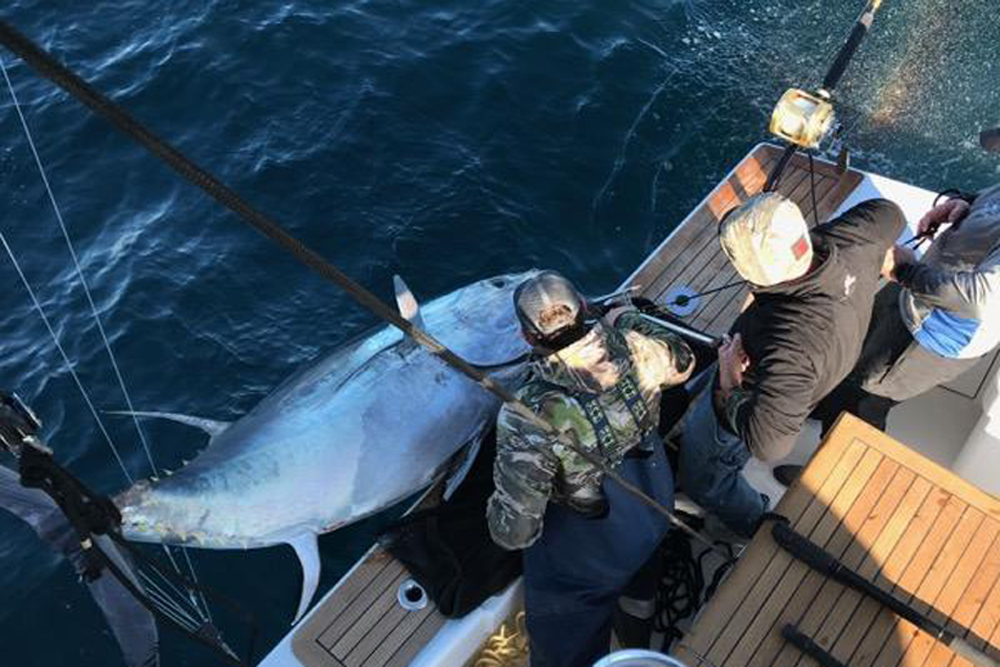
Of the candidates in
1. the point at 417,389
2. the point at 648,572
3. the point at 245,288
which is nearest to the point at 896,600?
the point at 648,572

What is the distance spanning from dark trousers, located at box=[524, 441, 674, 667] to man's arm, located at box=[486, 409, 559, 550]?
0.92 ft

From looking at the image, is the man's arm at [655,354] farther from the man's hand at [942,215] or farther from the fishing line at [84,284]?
the fishing line at [84,284]

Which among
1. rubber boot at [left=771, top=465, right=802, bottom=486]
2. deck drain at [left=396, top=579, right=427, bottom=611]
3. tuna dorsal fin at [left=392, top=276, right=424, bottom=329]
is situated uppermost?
tuna dorsal fin at [left=392, top=276, right=424, bottom=329]

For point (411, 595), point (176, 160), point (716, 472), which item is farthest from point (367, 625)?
point (176, 160)

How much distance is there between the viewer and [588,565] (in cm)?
436

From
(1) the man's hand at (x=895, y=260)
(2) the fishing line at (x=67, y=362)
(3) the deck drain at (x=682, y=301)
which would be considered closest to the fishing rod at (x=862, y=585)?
(1) the man's hand at (x=895, y=260)

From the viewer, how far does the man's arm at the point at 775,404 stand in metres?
3.83

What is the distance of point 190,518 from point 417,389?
1696 millimetres

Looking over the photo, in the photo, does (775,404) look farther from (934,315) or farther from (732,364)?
(934,315)

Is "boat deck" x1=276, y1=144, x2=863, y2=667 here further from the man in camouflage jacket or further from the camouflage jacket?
the camouflage jacket

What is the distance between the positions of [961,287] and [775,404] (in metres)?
1.28

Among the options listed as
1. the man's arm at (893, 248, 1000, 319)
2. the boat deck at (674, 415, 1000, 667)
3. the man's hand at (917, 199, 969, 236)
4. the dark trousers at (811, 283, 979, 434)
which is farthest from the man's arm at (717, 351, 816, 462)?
the man's hand at (917, 199, 969, 236)

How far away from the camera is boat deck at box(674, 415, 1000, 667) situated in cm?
360

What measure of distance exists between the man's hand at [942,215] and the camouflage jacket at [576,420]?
6.61 ft
